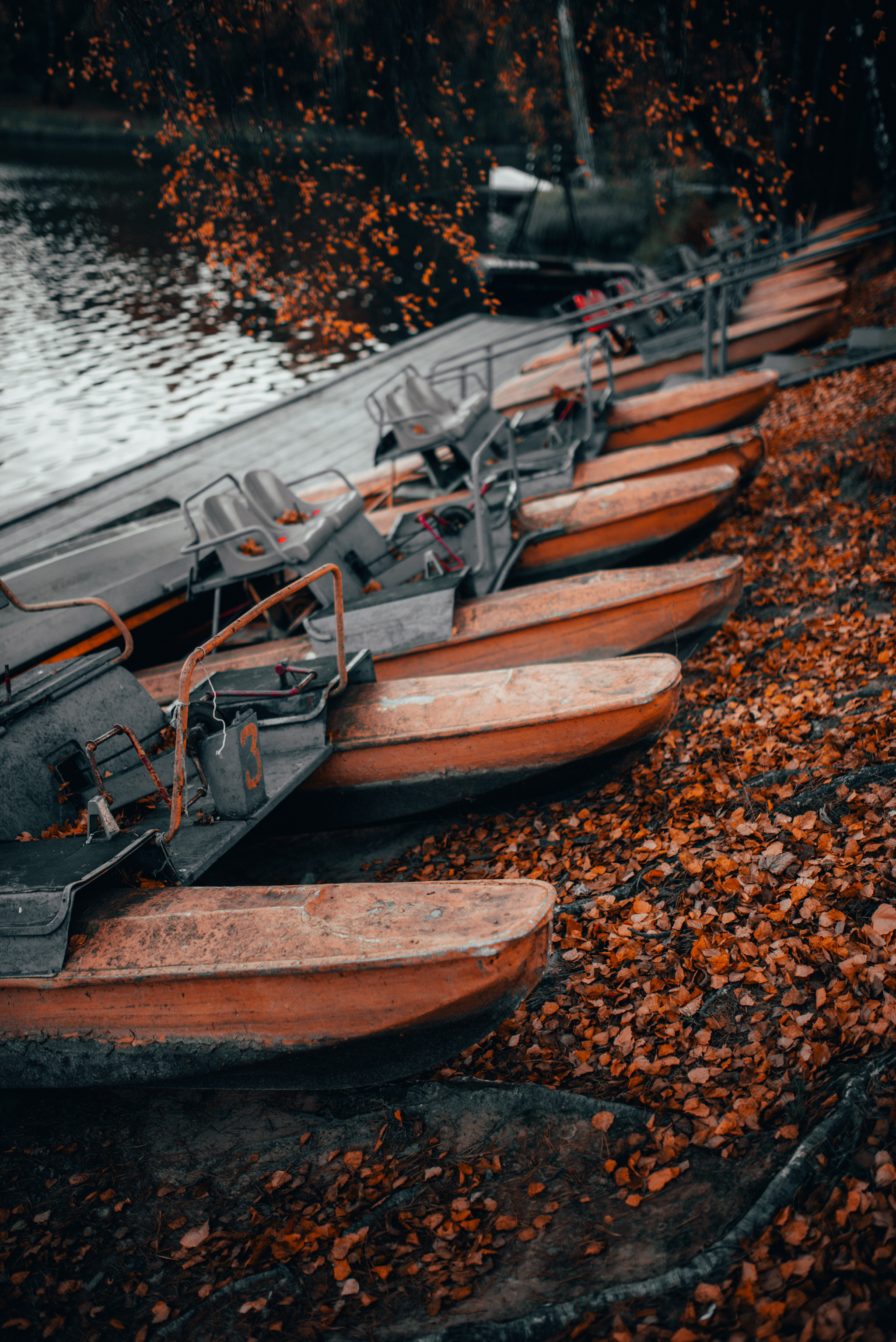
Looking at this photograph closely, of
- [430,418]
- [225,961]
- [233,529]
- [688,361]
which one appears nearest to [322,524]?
[233,529]

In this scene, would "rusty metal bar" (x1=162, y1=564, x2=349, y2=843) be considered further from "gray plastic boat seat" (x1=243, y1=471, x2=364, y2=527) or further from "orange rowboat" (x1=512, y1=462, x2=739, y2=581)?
"orange rowboat" (x1=512, y1=462, x2=739, y2=581)

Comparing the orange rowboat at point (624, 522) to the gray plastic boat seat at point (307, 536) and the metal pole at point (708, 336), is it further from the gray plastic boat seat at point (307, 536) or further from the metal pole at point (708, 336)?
the metal pole at point (708, 336)

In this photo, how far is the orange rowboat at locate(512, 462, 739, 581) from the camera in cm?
637

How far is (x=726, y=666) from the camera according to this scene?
17.5ft

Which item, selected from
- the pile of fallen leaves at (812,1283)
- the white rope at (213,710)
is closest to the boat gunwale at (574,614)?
the white rope at (213,710)

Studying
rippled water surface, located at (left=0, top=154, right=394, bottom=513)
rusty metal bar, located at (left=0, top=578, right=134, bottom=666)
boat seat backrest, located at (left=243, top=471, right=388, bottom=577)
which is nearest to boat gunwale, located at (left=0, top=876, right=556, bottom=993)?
rusty metal bar, located at (left=0, top=578, right=134, bottom=666)

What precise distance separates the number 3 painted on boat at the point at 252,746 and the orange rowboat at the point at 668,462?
3.62 metres

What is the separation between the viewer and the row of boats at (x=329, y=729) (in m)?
3.03

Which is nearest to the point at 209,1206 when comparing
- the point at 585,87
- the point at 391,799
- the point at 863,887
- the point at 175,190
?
the point at 391,799

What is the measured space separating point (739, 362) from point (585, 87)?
14.6 feet

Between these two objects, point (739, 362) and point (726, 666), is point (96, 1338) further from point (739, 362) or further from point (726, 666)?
point (739, 362)

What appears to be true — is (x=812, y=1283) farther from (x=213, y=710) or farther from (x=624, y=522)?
(x=624, y=522)

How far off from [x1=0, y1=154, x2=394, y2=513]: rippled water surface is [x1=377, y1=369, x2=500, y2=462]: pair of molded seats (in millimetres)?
5494

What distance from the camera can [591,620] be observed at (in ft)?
17.0
